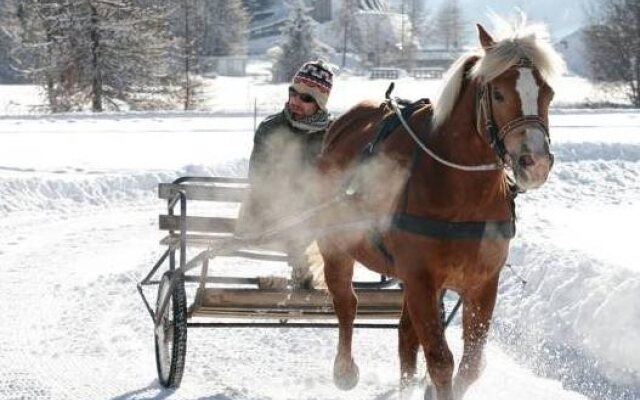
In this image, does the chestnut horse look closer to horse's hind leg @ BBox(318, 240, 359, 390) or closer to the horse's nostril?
the horse's nostril

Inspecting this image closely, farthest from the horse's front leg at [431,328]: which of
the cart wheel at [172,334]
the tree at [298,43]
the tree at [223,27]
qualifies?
the tree at [223,27]

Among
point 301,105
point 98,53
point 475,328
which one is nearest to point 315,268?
point 301,105

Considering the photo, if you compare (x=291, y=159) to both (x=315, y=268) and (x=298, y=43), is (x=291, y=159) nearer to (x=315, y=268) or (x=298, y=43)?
(x=315, y=268)

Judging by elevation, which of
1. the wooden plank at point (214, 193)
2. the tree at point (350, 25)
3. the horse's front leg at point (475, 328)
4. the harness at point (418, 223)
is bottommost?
the horse's front leg at point (475, 328)

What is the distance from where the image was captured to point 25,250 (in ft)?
35.9

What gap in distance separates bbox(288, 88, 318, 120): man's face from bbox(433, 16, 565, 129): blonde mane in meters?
2.20

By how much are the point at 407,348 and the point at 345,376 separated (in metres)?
0.61

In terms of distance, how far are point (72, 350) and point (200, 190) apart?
157 centimetres

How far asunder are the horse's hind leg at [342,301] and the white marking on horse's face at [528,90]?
231cm

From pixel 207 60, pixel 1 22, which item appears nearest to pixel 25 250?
pixel 1 22

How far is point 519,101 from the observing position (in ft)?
13.1

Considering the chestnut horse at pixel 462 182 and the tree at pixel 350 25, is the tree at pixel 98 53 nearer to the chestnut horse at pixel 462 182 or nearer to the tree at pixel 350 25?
the chestnut horse at pixel 462 182

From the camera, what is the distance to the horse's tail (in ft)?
21.4

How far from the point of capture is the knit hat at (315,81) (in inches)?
254
